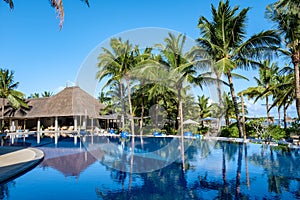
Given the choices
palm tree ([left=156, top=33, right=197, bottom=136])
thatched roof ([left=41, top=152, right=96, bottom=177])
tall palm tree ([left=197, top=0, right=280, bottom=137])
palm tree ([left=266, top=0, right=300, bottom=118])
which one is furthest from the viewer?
palm tree ([left=156, top=33, right=197, bottom=136])

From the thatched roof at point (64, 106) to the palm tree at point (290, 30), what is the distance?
59.6 ft

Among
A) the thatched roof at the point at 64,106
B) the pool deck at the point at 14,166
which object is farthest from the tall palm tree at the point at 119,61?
the pool deck at the point at 14,166

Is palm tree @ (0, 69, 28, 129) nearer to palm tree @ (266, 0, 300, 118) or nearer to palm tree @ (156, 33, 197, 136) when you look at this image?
palm tree @ (156, 33, 197, 136)

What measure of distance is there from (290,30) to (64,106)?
2161 cm

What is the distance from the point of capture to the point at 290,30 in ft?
38.8

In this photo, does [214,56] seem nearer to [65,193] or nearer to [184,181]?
[184,181]

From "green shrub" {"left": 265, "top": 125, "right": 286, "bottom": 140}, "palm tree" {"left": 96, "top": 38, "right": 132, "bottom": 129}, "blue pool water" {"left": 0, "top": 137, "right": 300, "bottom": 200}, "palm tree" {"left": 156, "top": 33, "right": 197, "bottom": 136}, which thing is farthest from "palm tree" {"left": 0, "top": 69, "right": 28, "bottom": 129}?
"green shrub" {"left": 265, "top": 125, "right": 286, "bottom": 140}

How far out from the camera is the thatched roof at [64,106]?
2412cm

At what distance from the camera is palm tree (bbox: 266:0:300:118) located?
11445 millimetres

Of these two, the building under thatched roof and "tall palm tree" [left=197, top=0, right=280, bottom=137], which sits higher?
"tall palm tree" [left=197, top=0, right=280, bottom=137]

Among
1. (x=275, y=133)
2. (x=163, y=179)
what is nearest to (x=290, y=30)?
(x=275, y=133)

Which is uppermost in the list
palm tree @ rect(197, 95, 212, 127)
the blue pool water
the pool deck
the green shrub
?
palm tree @ rect(197, 95, 212, 127)

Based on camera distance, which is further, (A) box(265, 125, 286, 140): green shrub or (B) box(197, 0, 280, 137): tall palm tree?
(A) box(265, 125, 286, 140): green shrub

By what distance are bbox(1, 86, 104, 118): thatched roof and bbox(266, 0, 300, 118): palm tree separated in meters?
18.2
